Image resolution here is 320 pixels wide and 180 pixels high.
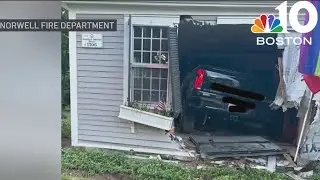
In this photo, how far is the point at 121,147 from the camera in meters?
1.89

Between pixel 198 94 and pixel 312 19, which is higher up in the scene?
pixel 312 19

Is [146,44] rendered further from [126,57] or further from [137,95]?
[137,95]

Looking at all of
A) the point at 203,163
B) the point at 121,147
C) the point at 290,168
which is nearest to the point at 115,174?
the point at 121,147

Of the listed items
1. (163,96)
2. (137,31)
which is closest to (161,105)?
(163,96)

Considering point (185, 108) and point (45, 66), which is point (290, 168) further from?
point (45, 66)

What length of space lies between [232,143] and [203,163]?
0.18m

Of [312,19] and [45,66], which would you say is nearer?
[312,19]

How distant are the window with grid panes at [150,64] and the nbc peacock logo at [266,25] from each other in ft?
1.35

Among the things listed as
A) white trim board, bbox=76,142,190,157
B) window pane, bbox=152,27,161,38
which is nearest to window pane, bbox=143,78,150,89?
window pane, bbox=152,27,161,38

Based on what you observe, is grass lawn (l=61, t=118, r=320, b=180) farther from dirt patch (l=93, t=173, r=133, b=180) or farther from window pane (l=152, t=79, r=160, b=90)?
window pane (l=152, t=79, r=160, b=90)

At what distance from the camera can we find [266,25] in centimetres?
170

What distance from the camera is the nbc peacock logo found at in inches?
66.5

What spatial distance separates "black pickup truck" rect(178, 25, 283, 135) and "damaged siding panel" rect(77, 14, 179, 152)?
23cm

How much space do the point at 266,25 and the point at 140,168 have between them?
3.01 feet
